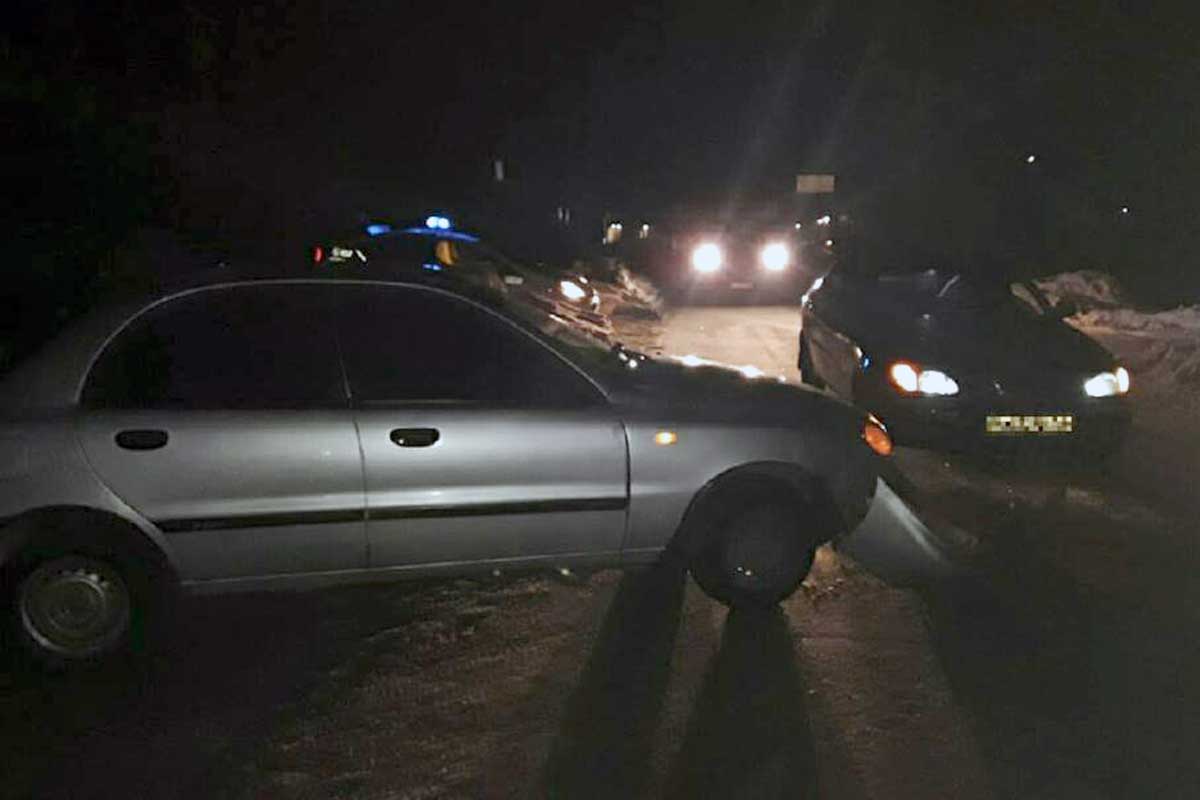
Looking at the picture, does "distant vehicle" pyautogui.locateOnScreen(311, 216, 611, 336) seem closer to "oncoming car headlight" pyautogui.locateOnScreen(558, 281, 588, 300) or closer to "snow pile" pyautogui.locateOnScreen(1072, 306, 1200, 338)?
"oncoming car headlight" pyautogui.locateOnScreen(558, 281, 588, 300)

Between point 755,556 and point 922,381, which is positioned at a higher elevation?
point 922,381

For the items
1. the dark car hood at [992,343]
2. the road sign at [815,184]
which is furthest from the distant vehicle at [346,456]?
the road sign at [815,184]

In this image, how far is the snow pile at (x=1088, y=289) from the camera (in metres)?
17.5

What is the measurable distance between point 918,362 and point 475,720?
189 inches

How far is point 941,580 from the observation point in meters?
5.55

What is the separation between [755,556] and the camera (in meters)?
5.16

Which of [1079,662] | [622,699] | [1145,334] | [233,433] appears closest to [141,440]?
[233,433]

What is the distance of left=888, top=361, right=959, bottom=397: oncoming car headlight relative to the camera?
7.78 meters

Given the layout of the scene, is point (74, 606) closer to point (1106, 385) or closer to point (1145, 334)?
point (1106, 385)

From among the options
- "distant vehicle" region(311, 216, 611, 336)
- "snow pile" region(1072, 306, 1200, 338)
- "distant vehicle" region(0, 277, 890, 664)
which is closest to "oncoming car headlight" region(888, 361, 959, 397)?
"distant vehicle" region(0, 277, 890, 664)

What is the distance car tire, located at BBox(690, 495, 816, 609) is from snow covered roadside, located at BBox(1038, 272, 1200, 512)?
10.9 feet

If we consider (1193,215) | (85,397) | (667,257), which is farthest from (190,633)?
(1193,215)

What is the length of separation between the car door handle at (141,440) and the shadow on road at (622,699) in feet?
6.11

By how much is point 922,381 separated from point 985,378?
0.41 meters
